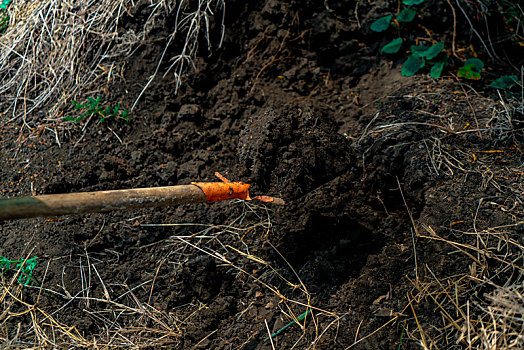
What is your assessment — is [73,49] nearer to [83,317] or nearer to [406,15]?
[83,317]

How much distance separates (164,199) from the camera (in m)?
1.54

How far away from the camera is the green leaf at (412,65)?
2266 mm

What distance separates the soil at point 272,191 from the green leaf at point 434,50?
0.11 m

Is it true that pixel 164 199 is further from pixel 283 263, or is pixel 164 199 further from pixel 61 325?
pixel 61 325

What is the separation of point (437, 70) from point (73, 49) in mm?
2108

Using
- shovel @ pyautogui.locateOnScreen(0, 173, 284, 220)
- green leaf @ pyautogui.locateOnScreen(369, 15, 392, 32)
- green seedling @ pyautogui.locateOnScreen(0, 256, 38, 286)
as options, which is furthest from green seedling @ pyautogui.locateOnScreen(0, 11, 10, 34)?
green leaf @ pyautogui.locateOnScreen(369, 15, 392, 32)

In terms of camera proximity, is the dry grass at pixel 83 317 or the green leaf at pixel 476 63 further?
the green leaf at pixel 476 63

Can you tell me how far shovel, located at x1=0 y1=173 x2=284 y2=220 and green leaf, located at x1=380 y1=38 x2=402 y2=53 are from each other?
3.77ft

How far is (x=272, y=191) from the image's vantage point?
192 cm

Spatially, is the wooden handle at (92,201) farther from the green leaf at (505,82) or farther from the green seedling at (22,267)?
the green leaf at (505,82)

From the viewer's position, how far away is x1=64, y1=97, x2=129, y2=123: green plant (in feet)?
7.14

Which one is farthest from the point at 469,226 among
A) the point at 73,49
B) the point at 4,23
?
the point at 4,23

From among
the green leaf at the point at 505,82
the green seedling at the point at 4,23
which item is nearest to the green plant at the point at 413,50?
the green leaf at the point at 505,82

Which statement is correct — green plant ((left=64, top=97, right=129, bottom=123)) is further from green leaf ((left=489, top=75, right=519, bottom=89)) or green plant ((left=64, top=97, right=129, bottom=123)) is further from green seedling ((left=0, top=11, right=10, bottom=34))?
green leaf ((left=489, top=75, right=519, bottom=89))
